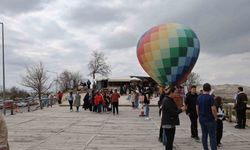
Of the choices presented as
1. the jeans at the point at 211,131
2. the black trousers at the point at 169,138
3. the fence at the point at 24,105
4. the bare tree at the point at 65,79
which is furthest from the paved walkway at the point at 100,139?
the bare tree at the point at 65,79

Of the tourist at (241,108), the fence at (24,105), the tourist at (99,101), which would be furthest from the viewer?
the tourist at (99,101)

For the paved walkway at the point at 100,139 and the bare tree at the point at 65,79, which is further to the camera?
the bare tree at the point at 65,79

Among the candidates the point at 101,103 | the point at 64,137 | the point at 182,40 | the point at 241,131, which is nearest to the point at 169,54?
the point at 182,40

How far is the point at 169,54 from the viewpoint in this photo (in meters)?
32.3

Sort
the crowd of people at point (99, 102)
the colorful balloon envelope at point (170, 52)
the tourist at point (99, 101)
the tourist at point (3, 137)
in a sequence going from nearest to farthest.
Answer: the tourist at point (3, 137), the crowd of people at point (99, 102), the colorful balloon envelope at point (170, 52), the tourist at point (99, 101)

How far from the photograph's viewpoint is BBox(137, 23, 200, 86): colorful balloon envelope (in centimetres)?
3225

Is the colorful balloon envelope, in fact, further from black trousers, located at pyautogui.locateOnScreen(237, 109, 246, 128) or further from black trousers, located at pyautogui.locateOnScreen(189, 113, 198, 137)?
black trousers, located at pyautogui.locateOnScreen(189, 113, 198, 137)

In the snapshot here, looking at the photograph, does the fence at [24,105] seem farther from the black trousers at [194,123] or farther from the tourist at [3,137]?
the tourist at [3,137]

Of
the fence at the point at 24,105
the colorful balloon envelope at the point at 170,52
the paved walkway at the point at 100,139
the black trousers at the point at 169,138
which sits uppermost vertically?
the colorful balloon envelope at the point at 170,52

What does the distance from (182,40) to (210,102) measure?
20737 mm

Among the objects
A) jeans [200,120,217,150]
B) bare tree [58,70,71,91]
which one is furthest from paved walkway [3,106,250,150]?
bare tree [58,70,71,91]

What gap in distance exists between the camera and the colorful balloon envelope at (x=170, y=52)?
106 feet

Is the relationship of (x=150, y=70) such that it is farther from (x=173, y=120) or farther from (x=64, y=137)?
(x=173, y=120)

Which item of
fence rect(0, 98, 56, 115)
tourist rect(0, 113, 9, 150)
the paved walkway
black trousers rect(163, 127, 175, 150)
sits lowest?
the paved walkway
